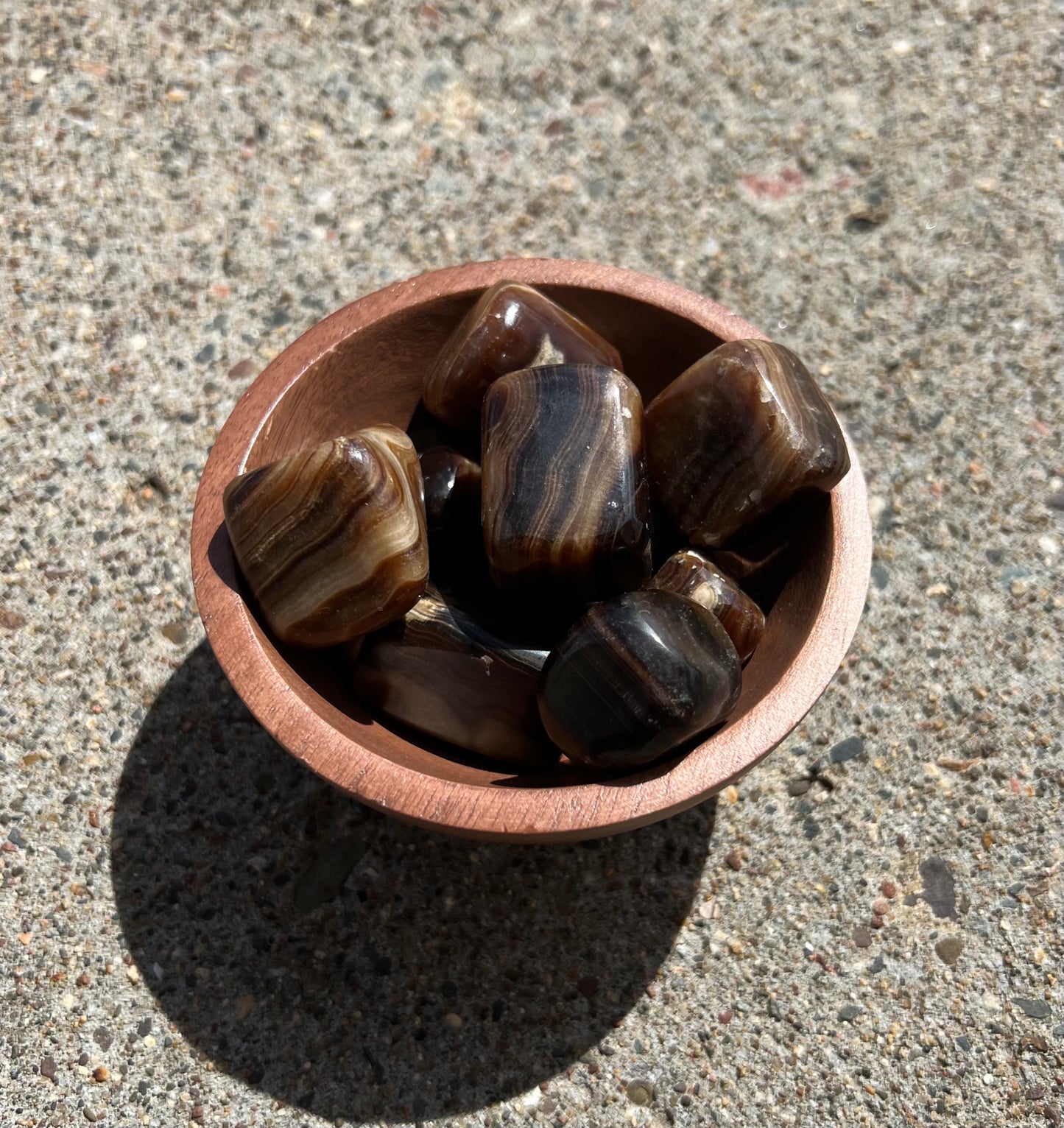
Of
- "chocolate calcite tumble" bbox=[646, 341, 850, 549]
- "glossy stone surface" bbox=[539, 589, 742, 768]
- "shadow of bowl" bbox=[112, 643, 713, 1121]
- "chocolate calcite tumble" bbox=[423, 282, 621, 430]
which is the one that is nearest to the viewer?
"glossy stone surface" bbox=[539, 589, 742, 768]

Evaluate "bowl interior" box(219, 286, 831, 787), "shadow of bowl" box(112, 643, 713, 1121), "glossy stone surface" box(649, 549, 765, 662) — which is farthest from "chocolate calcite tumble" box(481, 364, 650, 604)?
"shadow of bowl" box(112, 643, 713, 1121)

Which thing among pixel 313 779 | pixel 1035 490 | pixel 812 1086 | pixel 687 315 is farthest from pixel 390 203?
pixel 812 1086

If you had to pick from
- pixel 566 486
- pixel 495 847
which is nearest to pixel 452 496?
pixel 566 486

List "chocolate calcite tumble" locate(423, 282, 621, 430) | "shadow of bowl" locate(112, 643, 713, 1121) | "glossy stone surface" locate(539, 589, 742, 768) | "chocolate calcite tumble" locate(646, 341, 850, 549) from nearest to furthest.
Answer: "glossy stone surface" locate(539, 589, 742, 768), "chocolate calcite tumble" locate(646, 341, 850, 549), "chocolate calcite tumble" locate(423, 282, 621, 430), "shadow of bowl" locate(112, 643, 713, 1121)

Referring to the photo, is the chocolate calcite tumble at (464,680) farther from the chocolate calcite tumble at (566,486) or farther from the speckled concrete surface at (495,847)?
the speckled concrete surface at (495,847)

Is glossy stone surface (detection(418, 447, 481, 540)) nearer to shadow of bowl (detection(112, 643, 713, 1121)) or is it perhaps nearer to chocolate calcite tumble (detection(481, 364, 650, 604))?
chocolate calcite tumble (detection(481, 364, 650, 604))

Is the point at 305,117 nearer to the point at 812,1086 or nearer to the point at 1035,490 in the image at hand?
the point at 1035,490

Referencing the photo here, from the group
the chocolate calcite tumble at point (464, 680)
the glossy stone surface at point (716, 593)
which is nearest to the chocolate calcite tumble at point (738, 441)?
the glossy stone surface at point (716, 593)

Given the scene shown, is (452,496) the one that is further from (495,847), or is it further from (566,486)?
(495,847)
